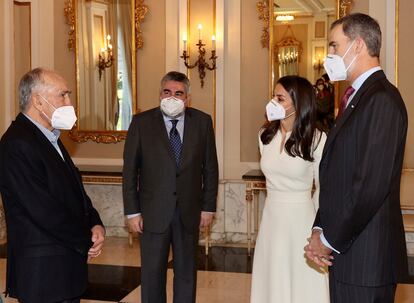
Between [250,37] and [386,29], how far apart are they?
1.47 meters

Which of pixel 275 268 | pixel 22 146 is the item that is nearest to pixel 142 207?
pixel 275 268

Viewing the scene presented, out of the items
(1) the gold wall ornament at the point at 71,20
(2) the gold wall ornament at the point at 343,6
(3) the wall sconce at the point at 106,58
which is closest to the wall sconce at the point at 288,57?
(2) the gold wall ornament at the point at 343,6

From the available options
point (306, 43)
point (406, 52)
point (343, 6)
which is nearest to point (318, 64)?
point (306, 43)

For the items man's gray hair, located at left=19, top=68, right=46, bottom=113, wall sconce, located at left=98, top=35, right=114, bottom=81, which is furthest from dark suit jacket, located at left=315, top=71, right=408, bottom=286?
wall sconce, located at left=98, top=35, right=114, bottom=81

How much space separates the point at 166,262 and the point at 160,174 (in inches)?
22.4

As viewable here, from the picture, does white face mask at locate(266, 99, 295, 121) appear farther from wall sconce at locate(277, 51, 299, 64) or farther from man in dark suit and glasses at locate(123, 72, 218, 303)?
wall sconce at locate(277, 51, 299, 64)

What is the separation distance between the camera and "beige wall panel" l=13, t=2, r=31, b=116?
747 cm

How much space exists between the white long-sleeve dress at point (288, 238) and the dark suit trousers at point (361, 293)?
927 millimetres

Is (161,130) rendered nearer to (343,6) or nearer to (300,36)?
(300,36)

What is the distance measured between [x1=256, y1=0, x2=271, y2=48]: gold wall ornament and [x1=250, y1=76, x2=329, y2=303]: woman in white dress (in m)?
3.32

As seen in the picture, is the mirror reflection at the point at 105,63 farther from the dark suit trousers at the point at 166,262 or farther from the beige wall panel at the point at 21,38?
the dark suit trousers at the point at 166,262

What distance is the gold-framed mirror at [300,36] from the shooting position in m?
6.56

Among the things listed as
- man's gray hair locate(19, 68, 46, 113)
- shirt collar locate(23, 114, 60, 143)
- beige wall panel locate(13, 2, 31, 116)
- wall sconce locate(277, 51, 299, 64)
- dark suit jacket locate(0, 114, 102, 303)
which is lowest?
dark suit jacket locate(0, 114, 102, 303)

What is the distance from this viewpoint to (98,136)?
7324mm
